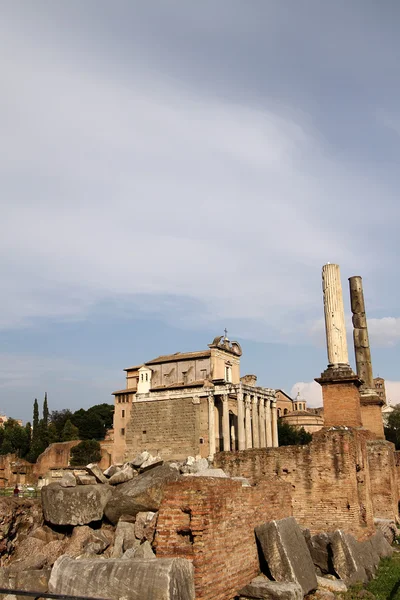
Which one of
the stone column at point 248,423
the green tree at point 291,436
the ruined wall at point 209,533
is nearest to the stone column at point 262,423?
the stone column at point 248,423

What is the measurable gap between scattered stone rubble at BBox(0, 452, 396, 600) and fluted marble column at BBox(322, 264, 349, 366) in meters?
5.53

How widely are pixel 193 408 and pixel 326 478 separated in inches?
1497

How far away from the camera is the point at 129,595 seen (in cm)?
623

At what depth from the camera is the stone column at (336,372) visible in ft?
44.5

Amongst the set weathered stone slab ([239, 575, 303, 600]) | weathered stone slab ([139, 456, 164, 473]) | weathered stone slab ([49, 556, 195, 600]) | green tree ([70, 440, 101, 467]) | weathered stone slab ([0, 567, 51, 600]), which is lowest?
weathered stone slab ([239, 575, 303, 600])

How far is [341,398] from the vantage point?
1372 centimetres

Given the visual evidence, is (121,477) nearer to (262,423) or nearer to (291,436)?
(262,423)

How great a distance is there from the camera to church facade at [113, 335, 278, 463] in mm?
47000

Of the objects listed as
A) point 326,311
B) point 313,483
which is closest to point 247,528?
point 313,483

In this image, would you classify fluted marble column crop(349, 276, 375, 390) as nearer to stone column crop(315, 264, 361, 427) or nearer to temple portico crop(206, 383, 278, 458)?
stone column crop(315, 264, 361, 427)

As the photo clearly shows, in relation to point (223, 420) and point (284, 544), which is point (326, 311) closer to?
point (284, 544)

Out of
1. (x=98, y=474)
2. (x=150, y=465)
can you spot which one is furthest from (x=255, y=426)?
(x=98, y=474)

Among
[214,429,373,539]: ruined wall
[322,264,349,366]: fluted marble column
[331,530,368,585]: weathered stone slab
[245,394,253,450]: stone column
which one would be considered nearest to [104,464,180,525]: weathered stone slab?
[214,429,373,539]: ruined wall

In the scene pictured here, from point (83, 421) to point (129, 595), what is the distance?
72.3 meters
